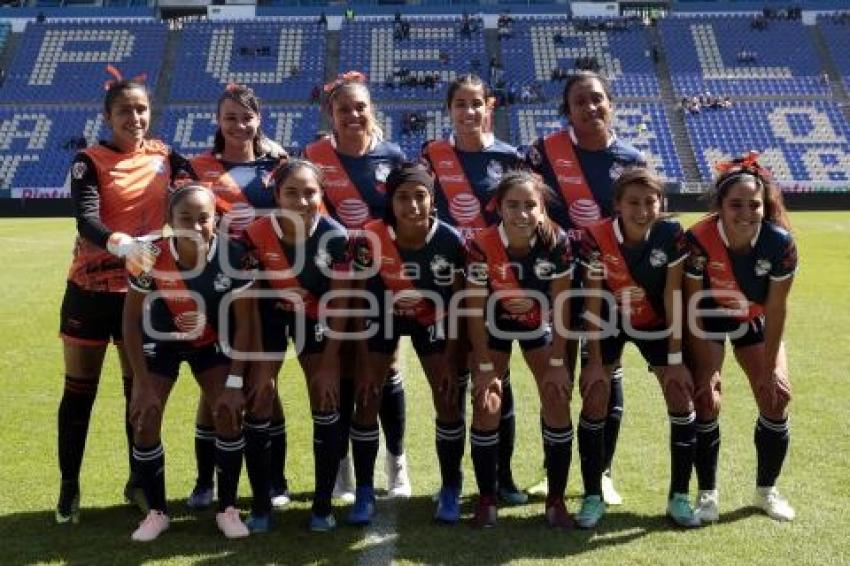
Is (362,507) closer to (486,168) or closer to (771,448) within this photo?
(486,168)

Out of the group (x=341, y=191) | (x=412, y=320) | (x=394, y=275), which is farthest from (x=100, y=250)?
(x=412, y=320)

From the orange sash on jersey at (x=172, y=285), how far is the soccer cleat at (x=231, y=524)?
30.3 inches

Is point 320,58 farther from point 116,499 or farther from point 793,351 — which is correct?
point 116,499

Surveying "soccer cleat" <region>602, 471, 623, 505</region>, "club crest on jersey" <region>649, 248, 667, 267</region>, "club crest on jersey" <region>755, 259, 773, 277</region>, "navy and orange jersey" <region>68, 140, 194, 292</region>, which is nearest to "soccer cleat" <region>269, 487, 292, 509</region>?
"navy and orange jersey" <region>68, 140, 194, 292</region>

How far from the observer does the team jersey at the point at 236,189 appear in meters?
4.13

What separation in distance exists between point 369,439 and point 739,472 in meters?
1.98

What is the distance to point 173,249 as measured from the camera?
3760mm

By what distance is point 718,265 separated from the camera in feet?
12.9

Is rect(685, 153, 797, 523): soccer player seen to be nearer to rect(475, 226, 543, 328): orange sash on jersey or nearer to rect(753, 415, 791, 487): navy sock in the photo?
rect(753, 415, 791, 487): navy sock

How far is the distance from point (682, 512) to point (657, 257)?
114cm

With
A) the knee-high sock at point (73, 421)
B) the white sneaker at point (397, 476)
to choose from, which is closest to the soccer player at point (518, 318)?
the white sneaker at point (397, 476)

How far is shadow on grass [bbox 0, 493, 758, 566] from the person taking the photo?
3.52 m

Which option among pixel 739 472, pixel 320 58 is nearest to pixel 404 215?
pixel 739 472

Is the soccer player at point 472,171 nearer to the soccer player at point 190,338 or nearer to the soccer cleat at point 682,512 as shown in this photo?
the soccer cleat at point 682,512
